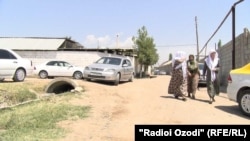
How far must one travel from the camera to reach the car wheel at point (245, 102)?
9.79 metres

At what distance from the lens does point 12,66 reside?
16453 mm

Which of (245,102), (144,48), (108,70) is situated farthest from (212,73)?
(144,48)

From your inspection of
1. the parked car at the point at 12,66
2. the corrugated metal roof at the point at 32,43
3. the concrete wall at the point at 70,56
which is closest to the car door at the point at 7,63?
the parked car at the point at 12,66

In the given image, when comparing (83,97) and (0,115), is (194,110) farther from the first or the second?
(0,115)

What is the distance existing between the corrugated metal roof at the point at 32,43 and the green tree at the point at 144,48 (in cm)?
1241

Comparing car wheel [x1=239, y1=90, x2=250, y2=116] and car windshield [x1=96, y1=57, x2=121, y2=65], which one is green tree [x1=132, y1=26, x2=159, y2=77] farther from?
car wheel [x1=239, y1=90, x2=250, y2=116]

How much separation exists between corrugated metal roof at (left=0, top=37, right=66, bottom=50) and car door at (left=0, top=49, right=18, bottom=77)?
24212mm

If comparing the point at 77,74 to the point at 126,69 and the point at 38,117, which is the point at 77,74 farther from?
the point at 38,117

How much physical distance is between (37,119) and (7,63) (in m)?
8.50

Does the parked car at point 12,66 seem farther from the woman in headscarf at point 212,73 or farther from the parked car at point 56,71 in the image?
the woman in headscarf at point 212,73

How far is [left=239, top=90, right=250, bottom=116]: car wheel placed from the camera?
32.1 feet

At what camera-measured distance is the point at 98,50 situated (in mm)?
39312

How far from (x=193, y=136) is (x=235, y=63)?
13.4m

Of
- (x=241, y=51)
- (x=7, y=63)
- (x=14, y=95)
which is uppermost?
(x=241, y=51)
